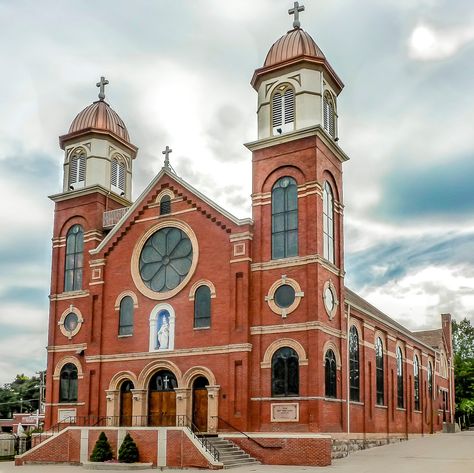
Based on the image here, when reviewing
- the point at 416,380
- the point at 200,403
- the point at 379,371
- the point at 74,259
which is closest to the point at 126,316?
the point at 74,259

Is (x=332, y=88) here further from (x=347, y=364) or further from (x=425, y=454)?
(x=425, y=454)

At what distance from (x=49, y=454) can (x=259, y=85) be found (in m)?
20.6

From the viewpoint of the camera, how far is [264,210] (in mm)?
33906

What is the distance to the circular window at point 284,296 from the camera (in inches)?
1265

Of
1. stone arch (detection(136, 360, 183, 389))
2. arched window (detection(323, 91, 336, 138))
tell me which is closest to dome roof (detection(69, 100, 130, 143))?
arched window (detection(323, 91, 336, 138))

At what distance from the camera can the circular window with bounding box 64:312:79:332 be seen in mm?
39531

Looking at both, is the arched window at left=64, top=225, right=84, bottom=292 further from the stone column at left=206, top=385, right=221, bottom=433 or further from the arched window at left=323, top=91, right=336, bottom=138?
the arched window at left=323, top=91, right=336, bottom=138

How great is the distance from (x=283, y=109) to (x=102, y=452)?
17957mm

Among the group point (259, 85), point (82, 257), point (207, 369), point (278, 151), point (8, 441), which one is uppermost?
point (259, 85)

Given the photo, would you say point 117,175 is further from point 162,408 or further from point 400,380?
point 400,380

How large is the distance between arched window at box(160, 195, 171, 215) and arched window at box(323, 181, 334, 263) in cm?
824

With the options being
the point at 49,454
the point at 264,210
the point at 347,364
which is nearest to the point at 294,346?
the point at 347,364

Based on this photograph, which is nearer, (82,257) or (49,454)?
(49,454)

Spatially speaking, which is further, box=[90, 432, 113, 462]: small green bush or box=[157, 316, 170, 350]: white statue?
box=[157, 316, 170, 350]: white statue
